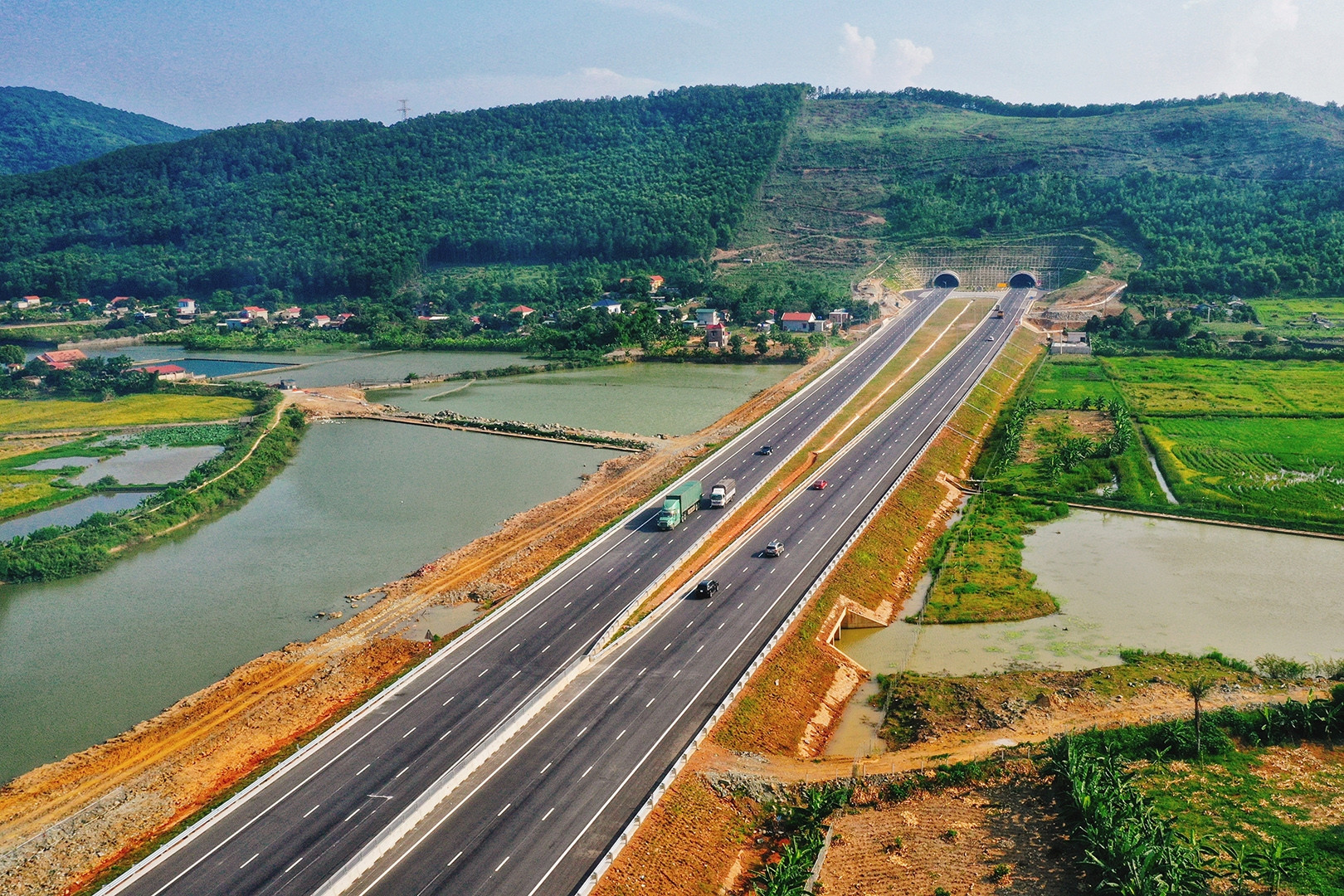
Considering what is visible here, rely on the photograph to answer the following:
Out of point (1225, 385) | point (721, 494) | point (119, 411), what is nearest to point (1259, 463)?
point (1225, 385)

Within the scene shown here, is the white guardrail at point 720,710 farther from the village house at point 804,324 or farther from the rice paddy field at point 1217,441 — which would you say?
the village house at point 804,324

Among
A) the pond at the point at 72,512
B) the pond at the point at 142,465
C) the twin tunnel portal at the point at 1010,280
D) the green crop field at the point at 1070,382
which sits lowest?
the pond at the point at 72,512

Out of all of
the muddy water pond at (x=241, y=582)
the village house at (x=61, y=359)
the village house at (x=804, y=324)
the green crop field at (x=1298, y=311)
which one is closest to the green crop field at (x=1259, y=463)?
the green crop field at (x=1298, y=311)

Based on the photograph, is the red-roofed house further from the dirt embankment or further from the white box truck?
the white box truck

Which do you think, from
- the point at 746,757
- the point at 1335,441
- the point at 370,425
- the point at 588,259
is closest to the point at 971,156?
the point at 588,259

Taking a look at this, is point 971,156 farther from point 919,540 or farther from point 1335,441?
point 919,540
